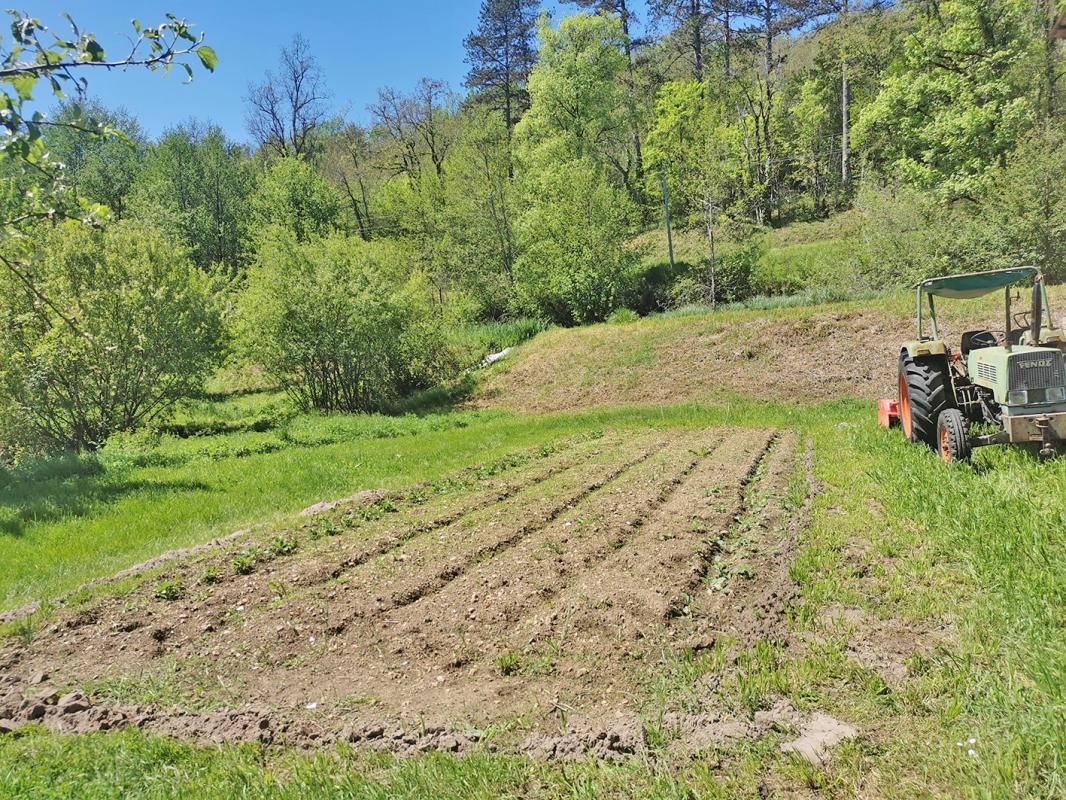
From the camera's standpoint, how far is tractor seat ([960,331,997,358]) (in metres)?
8.18

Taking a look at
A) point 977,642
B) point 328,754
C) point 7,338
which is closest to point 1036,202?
point 977,642

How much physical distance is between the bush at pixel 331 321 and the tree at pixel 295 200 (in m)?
19.4

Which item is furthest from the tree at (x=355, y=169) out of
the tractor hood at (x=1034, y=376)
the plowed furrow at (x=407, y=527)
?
the tractor hood at (x=1034, y=376)

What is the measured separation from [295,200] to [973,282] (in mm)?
41343

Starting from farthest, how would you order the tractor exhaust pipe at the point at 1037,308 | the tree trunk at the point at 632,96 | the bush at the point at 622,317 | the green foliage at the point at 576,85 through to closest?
the tree trunk at the point at 632,96 < the green foliage at the point at 576,85 < the bush at the point at 622,317 < the tractor exhaust pipe at the point at 1037,308

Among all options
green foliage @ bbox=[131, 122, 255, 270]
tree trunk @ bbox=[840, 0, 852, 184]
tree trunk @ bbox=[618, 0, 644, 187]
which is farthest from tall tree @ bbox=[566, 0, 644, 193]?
green foliage @ bbox=[131, 122, 255, 270]

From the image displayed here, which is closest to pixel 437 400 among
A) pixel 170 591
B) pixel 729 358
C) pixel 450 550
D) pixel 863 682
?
pixel 729 358

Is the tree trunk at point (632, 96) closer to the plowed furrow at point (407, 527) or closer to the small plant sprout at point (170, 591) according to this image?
the plowed furrow at point (407, 527)

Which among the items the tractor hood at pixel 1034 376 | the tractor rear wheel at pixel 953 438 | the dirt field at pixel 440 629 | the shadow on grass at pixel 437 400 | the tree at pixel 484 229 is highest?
the tree at pixel 484 229

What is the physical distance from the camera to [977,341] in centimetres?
830

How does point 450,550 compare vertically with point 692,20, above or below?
below

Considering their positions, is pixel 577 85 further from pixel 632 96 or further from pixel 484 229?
pixel 484 229

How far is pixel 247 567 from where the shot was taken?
6.14 metres

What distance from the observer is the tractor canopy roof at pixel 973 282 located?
7.48 m
